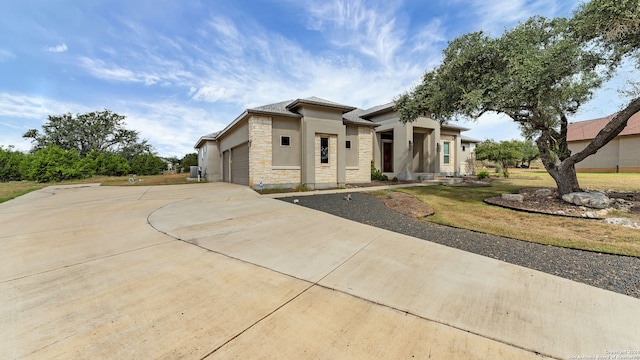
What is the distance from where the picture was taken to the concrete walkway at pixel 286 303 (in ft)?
6.62

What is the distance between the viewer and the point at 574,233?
5.54 m

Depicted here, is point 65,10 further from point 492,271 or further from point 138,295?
point 492,271

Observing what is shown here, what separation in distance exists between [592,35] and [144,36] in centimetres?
1694

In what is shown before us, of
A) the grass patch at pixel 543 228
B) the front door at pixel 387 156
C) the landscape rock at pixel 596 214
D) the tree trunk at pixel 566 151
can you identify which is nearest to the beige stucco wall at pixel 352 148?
the front door at pixel 387 156

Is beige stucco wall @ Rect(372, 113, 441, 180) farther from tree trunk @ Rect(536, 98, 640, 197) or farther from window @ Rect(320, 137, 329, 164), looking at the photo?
tree trunk @ Rect(536, 98, 640, 197)

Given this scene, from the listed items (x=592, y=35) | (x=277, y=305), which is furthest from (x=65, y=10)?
(x=592, y=35)

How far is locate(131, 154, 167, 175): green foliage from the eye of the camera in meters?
30.8

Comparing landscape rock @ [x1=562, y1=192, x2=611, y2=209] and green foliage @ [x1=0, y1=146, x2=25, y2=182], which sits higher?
green foliage @ [x1=0, y1=146, x2=25, y2=182]

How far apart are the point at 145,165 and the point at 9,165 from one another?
1250cm

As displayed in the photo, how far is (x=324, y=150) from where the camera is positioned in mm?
13953

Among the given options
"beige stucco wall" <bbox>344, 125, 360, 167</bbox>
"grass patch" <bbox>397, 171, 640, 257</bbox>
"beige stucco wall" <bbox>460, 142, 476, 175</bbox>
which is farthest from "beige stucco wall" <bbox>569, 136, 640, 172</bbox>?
"grass patch" <bbox>397, 171, 640, 257</bbox>

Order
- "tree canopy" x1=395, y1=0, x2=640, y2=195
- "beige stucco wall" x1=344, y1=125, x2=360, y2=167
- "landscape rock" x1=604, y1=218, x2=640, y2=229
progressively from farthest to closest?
"beige stucco wall" x1=344, y1=125, x2=360, y2=167
"tree canopy" x1=395, y1=0, x2=640, y2=195
"landscape rock" x1=604, y1=218, x2=640, y2=229

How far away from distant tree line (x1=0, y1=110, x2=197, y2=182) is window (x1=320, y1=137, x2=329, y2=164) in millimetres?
26632

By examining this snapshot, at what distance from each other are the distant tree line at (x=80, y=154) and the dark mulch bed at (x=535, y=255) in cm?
3144
